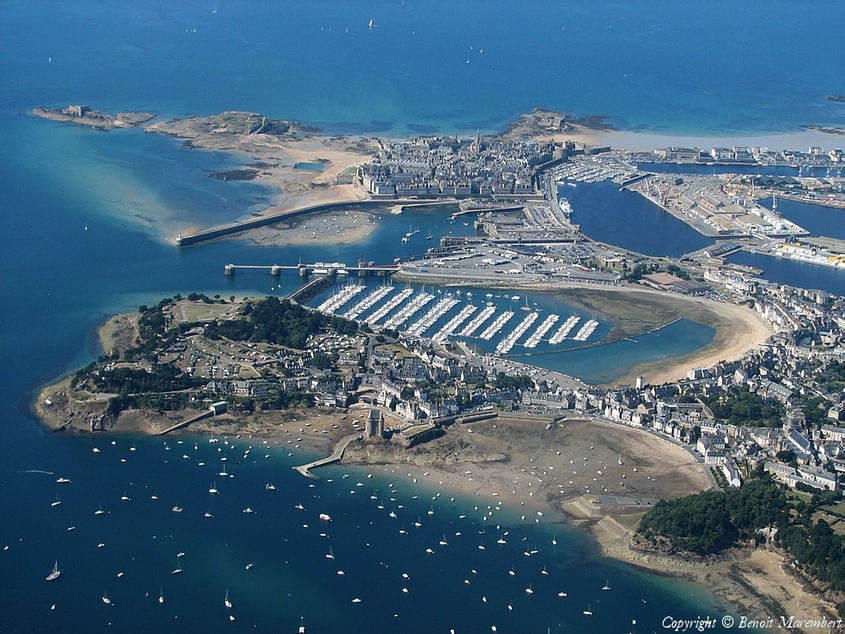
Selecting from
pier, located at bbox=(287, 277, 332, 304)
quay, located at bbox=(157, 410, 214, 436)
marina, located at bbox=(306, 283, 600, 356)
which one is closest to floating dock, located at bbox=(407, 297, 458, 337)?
marina, located at bbox=(306, 283, 600, 356)

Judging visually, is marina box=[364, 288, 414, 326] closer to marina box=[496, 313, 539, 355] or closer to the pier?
the pier

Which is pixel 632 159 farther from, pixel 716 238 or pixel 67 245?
pixel 67 245

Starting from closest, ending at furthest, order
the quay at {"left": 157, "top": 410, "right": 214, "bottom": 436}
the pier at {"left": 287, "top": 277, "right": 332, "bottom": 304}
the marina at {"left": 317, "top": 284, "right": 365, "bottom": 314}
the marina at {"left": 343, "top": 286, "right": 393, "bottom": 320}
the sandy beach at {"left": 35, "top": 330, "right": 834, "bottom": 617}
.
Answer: the sandy beach at {"left": 35, "top": 330, "right": 834, "bottom": 617}, the quay at {"left": 157, "top": 410, "right": 214, "bottom": 436}, the marina at {"left": 343, "top": 286, "right": 393, "bottom": 320}, the marina at {"left": 317, "top": 284, "right": 365, "bottom": 314}, the pier at {"left": 287, "top": 277, "right": 332, "bottom": 304}

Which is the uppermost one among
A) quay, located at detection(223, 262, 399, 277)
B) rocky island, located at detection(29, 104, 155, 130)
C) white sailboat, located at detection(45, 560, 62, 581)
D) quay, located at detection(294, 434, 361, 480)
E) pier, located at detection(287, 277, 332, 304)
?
rocky island, located at detection(29, 104, 155, 130)

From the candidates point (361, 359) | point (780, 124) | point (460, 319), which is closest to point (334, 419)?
point (361, 359)

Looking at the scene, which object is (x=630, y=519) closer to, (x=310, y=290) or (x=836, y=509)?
(x=836, y=509)

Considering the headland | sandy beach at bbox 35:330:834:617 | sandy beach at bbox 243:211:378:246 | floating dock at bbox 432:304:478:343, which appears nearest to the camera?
sandy beach at bbox 35:330:834:617

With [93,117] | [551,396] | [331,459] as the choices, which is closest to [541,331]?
[551,396]

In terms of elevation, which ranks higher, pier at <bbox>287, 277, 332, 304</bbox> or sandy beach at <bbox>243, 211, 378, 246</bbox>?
sandy beach at <bbox>243, 211, 378, 246</bbox>
